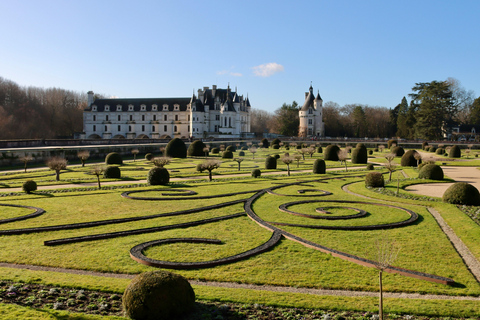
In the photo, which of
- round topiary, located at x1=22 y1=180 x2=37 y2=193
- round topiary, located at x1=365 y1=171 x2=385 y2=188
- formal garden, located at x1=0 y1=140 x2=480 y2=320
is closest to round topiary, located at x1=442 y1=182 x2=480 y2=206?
formal garden, located at x1=0 y1=140 x2=480 y2=320

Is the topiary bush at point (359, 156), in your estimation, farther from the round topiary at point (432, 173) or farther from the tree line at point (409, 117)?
the tree line at point (409, 117)

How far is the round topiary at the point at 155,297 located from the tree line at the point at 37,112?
2445 inches

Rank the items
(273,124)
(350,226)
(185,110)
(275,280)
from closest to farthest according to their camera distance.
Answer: (275,280) < (350,226) < (185,110) < (273,124)

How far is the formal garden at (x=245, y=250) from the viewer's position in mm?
6906

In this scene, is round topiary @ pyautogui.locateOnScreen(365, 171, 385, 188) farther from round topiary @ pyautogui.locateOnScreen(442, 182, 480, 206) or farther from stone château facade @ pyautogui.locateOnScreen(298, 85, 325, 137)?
stone château facade @ pyautogui.locateOnScreen(298, 85, 325, 137)

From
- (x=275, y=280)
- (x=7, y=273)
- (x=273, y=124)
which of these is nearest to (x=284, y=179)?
(x=275, y=280)

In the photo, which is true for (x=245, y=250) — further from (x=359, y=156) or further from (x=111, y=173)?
(x=359, y=156)

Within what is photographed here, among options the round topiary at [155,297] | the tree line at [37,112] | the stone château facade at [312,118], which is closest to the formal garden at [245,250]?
the round topiary at [155,297]

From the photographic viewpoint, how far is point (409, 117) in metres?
76.7

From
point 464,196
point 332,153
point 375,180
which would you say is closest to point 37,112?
point 332,153

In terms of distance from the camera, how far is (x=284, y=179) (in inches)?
893

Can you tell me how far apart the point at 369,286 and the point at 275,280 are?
69.9 inches

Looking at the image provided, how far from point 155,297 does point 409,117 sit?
7872cm

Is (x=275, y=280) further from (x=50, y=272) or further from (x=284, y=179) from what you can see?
(x=284, y=179)
